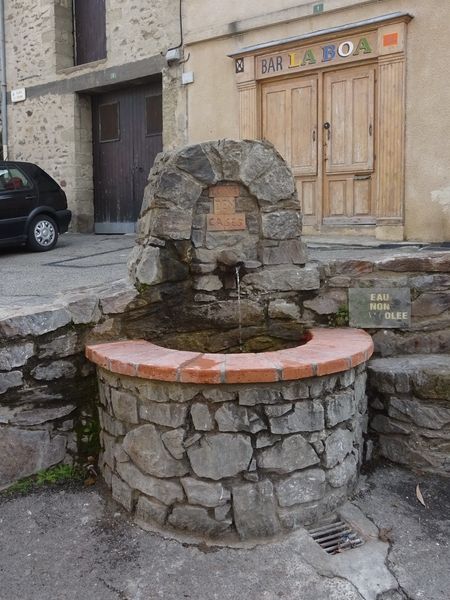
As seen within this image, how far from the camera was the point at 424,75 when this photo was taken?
6.59 meters

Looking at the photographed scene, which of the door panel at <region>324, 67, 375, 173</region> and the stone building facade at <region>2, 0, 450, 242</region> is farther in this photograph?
the door panel at <region>324, 67, 375, 173</region>

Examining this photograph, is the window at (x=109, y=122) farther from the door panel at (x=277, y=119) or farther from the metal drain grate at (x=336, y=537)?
the metal drain grate at (x=336, y=537)

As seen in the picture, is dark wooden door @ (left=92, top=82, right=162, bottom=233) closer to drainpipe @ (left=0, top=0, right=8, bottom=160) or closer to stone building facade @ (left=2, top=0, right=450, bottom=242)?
stone building facade @ (left=2, top=0, right=450, bottom=242)

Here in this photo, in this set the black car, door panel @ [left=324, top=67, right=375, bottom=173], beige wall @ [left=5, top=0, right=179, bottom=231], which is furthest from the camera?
beige wall @ [left=5, top=0, right=179, bottom=231]

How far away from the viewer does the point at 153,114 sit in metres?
9.54

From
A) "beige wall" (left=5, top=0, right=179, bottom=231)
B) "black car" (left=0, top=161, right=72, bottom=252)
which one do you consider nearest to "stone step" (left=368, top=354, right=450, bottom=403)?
"black car" (left=0, top=161, right=72, bottom=252)

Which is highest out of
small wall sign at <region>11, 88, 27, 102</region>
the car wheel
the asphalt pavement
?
small wall sign at <region>11, 88, 27, 102</region>

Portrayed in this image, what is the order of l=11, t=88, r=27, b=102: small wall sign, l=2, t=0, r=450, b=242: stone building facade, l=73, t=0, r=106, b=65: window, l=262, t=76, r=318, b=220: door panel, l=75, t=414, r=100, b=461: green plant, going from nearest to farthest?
1. l=75, t=414, r=100, b=461: green plant
2. l=2, t=0, r=450, b=242: stone building facade
3. l=262, t=76, r=318, b=220: door panel
4. l=73, t=0, r=106, b=65: window
5. l=11, t=88, r=27, b=102: small wall sign

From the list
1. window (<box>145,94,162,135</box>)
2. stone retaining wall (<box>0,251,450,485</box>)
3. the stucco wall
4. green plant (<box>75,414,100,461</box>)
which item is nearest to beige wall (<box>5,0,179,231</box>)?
the stucco wall

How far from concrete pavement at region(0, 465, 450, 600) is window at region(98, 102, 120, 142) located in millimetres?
8072

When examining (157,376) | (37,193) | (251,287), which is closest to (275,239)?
(251,287)

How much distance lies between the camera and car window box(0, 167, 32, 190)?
7332 millimetres

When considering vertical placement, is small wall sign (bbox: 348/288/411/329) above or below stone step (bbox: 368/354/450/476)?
above

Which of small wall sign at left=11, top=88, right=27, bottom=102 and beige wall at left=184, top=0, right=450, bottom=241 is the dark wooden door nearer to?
small wall sign at left=11, top=88, right=27, bottom=102
